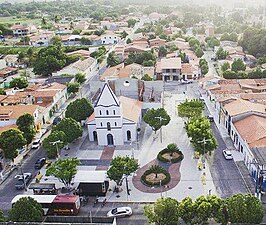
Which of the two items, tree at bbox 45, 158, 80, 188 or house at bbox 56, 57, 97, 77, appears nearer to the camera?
tree at bbox 45, 158, 80, 188

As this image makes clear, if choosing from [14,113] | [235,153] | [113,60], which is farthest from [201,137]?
[113,60]

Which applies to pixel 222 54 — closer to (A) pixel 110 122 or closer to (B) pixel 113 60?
(B) pixel 113 60

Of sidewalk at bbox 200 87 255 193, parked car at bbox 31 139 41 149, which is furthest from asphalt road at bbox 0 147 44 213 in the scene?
sidewalk at bbox 200 87 255 193

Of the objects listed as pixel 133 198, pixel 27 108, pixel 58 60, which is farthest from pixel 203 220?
pixel 58 60

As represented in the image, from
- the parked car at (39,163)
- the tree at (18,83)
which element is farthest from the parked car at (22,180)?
the tree at (18,83)

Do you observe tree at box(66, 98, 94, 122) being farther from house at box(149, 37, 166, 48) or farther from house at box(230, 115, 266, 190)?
house at box(149, 37, 166, 48)

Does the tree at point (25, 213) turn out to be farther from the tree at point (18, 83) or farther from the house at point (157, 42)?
the house at point (157, 42)
